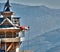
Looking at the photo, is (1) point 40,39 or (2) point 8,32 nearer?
(2) point 8,32

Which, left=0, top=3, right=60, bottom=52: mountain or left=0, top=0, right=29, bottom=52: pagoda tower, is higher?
left=0, top=0, right=29, bottom=52: pagoda tower

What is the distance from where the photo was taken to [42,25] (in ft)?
231

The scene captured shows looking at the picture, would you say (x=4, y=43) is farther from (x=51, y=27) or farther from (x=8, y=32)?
(x=51, y=27)

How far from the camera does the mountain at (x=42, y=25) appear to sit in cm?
5447

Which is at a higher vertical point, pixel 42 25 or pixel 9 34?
pixel 9 34

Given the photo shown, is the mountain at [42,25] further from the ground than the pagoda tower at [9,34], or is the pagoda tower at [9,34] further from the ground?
the pagoda tower at [9,34]

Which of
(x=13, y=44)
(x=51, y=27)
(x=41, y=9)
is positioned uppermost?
(x=13, y=44)

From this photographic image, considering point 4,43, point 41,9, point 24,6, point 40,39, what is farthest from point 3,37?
point 41,9

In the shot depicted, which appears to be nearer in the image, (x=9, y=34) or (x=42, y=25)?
(x=9, y=34)

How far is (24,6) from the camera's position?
63.2 meters

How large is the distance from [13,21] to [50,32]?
5460cm

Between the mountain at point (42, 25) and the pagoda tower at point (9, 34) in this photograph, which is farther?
the mountain at point (42, 25)

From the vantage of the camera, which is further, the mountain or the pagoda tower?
the mountain

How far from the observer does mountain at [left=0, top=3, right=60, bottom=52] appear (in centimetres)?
5447
